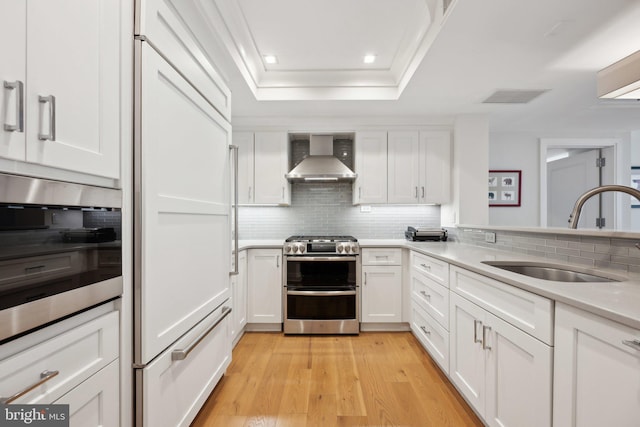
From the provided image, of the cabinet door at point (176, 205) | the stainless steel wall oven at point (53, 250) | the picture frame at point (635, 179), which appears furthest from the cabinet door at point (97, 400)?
the picture frame at point (635, 179)

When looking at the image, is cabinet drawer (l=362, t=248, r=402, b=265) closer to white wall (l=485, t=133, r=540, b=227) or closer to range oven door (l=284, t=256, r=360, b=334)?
range oven door (l=284, t=256, r=360, b=334)

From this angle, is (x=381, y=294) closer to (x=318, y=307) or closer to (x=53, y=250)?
(x=318, y=307)

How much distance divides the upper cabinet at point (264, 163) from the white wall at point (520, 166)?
9.90 ft

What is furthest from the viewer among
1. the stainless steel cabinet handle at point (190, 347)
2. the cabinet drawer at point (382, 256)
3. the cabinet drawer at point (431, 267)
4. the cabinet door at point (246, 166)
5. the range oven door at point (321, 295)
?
the cabinet door at point (246, 166)

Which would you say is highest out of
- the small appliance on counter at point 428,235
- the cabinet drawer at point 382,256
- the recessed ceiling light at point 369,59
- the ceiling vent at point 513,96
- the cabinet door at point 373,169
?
the recessed ceiling light at point 369,59

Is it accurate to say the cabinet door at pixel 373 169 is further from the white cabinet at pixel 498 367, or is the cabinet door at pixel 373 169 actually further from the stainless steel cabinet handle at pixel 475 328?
the stainless steel cabinet handle at pixel 475 328

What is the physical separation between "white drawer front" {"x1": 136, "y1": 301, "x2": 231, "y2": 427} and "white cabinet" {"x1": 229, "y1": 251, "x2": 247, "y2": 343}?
24.1 inches

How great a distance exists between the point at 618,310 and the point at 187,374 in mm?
1778

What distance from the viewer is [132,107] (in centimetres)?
105

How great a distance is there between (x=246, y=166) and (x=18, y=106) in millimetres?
2767

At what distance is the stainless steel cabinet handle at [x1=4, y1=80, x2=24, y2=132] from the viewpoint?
25.2 inches

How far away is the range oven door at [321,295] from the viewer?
2.95m

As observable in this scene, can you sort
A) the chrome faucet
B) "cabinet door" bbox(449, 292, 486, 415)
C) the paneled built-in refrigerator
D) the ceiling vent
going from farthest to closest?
the ceiling vent
"cabinet door" bbox(449, 292, 486, 415)
the chrome faucet
the paneled built-in refrigerator

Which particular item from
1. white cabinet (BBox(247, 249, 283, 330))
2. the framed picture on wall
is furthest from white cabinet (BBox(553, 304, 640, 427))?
the framed picture on wall
